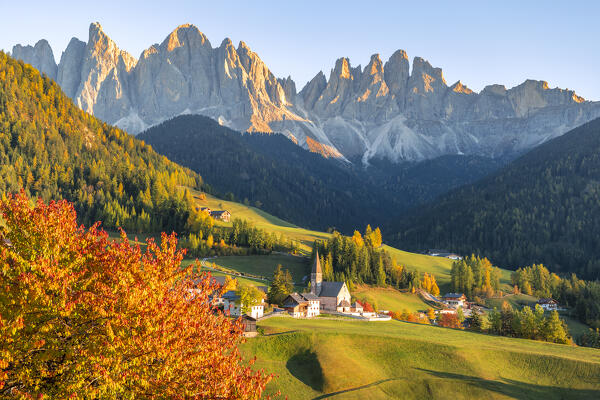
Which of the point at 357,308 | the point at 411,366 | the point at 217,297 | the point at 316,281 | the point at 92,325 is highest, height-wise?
the point at 217,297

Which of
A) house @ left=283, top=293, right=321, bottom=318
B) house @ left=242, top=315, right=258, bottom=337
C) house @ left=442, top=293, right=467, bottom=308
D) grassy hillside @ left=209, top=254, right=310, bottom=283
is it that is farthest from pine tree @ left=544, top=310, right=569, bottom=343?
grassy hillside @ left=209, top=254, right=310, bottom=283

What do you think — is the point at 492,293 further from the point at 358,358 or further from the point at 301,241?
the point at 358,358

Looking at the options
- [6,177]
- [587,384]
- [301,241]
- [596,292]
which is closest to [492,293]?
[596,292]

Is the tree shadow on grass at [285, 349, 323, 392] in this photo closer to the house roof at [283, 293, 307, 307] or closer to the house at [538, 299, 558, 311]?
the house roof at [283, 293, 307, 307]

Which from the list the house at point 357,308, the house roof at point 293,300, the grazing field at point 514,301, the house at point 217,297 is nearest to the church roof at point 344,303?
the house at point 357,308

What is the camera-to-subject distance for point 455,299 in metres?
146

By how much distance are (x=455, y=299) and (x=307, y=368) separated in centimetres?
9488

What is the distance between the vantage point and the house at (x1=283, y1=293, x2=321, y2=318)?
305 ft

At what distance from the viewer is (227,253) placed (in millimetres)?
149875

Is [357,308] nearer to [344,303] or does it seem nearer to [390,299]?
[344,303]

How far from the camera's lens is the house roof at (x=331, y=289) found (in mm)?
107812

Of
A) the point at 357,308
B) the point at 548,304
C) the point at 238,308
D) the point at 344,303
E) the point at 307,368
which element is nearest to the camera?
the point at 307,368

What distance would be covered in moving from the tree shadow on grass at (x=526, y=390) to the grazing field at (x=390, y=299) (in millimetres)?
59886

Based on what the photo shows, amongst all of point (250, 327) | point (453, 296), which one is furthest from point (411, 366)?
point (453, 296)
